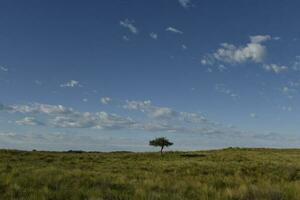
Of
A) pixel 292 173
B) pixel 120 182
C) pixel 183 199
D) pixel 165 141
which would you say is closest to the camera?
pixel 183 199

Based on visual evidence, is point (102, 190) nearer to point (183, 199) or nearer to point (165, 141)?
point (183, 199)

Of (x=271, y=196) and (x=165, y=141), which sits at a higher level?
(x=165, y=141)

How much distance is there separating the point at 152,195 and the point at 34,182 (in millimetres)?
5678

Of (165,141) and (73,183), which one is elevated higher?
(165,141)

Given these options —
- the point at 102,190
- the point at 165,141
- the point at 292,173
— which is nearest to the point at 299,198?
the point at 102,190

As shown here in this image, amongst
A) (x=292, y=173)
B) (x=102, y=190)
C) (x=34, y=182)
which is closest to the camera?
(x=102, y=190)

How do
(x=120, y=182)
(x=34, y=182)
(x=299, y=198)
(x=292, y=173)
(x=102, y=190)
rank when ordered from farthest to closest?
(x=292, y=173), (x=120, y=182), (x=34, y=182), (x=102, y=190), (x=299, y=198)

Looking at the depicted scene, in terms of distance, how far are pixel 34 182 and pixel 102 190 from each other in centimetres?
346

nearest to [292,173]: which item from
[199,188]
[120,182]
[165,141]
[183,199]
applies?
[199,188]

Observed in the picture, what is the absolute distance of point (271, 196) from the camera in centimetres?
1402

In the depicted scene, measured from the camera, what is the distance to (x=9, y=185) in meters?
15.7

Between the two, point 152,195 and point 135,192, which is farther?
point 135,192

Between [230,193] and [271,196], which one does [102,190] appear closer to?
[230,193]

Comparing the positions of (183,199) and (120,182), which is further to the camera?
(120,182)
